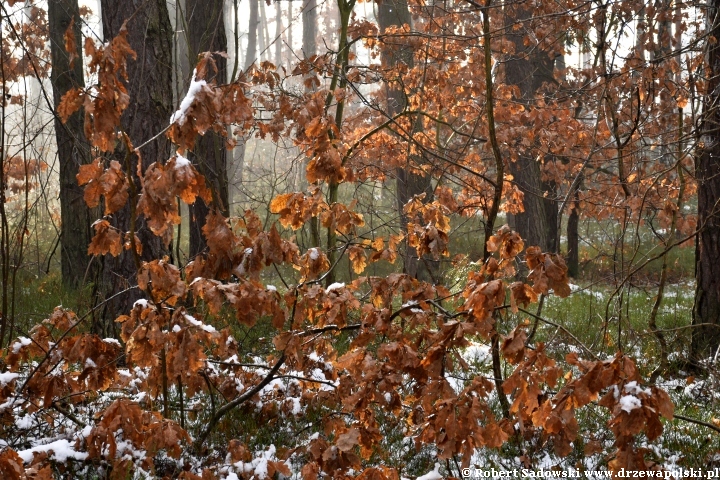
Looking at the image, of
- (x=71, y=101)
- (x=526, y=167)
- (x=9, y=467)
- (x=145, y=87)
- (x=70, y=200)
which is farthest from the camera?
(x=526, y=167)

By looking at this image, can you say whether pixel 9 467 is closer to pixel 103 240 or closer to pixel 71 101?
pixel 103 240

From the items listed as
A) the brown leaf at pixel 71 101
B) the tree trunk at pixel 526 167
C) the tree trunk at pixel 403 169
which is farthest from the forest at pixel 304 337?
the tree trunk at pixel 526 167

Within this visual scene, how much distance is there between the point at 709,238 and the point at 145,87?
5096 mm

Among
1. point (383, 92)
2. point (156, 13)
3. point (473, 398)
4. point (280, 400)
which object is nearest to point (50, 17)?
point (156, 13)

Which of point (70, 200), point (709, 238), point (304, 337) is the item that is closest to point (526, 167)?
point (709, 238)

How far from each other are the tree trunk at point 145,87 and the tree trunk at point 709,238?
15.0 ft

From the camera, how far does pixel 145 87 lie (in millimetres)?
5328

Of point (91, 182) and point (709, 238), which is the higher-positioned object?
point (91, 182)

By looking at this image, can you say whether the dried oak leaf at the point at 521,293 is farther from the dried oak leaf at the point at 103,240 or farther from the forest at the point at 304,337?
the dried oak leaf at the point at 103,240

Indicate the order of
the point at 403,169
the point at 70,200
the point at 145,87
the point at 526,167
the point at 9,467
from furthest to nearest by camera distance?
the point at 403,169, the point at 526,167, the point at 70,200, the point at 145,87, the point at 9,467

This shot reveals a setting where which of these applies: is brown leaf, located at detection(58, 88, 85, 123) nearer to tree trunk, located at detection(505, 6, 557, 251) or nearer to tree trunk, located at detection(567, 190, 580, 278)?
tree trunk, located at detection(505, 6, 557, 251)

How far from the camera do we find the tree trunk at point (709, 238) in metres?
5.28

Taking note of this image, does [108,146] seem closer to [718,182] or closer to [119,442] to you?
[119,442]

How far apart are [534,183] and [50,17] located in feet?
23.7
